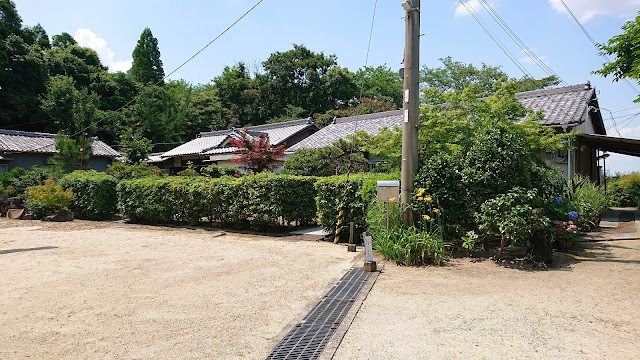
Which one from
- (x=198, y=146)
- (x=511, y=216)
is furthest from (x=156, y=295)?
(x=198, y=146)

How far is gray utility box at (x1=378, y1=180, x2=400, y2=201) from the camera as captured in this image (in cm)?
702

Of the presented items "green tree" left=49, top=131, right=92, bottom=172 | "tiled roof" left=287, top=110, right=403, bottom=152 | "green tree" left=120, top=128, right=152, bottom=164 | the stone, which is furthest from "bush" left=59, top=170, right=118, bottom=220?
the stone

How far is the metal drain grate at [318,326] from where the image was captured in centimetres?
309

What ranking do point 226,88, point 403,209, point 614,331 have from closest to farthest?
point 614,331 → point 403,209 → point 226,88

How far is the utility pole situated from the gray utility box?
6.2 inches

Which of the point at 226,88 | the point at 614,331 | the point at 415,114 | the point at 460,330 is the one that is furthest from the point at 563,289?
the point at 226,88

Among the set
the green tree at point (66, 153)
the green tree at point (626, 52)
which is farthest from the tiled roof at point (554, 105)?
the green tree at point (66, 153)

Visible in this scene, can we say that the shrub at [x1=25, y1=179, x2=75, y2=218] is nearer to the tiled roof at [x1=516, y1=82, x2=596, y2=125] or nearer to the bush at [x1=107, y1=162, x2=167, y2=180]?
the bush at [x1=107, y1=162, x2=167, y2=180]

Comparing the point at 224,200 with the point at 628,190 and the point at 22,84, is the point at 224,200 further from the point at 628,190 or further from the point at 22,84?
the point at 22,84

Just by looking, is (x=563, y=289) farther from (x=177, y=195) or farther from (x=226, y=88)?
(x=226, y=88)

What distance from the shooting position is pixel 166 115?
33.2 m

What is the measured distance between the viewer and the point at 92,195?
→ 1416cm

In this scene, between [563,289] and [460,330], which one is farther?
[563,289]

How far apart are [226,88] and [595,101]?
32.1m
